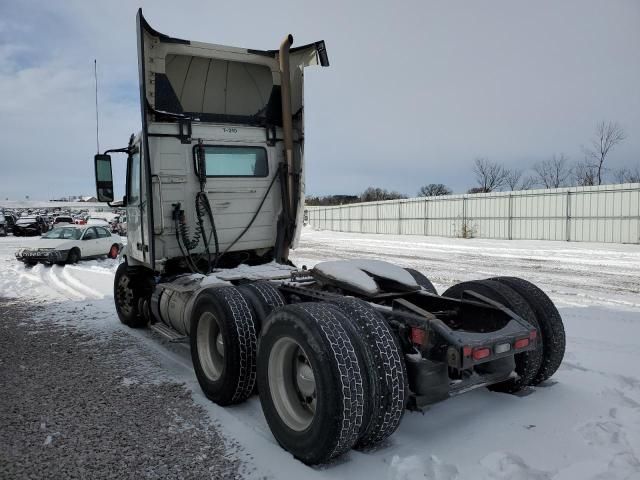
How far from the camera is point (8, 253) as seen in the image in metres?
21.5

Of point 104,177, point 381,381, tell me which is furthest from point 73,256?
point 381,381

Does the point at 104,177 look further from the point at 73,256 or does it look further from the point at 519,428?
the point at 73,256

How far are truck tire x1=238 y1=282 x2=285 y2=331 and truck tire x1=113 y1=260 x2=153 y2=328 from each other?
3.29 meters

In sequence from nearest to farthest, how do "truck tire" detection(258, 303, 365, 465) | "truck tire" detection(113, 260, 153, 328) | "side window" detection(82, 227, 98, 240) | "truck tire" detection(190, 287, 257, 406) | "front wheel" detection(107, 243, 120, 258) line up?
1. "truck tire" detection(258, 303, 365, 465)
2. "truck tire" detection(190, 287, 257, 406)
3. "truck tire" detection(113, 260, 153, 328)
4. "side window" detection(82, 227, 98, 240)
5. "front wheel" detection(107, 243, 120, 258)

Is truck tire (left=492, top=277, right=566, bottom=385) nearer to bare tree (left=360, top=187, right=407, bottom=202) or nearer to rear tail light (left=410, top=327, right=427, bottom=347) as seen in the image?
rear tail light (left=410, top=327, right=427, bottom=347)

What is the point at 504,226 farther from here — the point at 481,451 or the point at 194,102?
the point at 481,451

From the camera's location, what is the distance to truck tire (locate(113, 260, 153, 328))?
23.7 feet

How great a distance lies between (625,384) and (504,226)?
916 inches

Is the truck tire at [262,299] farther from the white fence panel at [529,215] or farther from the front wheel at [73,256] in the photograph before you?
the white fence panel at [529,215]

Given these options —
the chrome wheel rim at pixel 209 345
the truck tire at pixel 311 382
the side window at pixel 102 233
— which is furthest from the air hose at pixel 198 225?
the side window at pixel 102 233

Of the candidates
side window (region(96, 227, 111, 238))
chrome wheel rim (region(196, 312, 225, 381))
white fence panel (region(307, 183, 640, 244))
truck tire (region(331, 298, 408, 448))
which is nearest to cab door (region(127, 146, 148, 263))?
chrome wheel rim (region(196, 312, 225, 381))

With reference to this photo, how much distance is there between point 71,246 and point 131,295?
37.2 ft

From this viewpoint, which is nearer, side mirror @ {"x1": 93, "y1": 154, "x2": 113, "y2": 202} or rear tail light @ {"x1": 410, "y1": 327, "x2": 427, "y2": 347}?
rear tail light @ {"x1": 410, "y1": 327, "x2": 427, "y2": 347}

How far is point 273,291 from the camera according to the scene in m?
4.35
